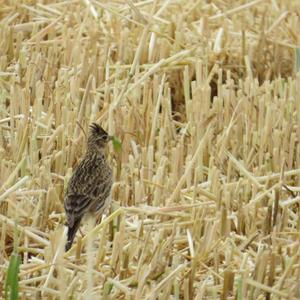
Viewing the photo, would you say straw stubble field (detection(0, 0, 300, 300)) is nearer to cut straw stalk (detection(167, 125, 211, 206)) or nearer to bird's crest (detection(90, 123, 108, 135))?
cut straw stalk (detection(167, 125, 211, 206))

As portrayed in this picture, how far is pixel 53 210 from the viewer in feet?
22.9

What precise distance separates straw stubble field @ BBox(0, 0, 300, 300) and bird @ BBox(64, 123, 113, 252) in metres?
0.10

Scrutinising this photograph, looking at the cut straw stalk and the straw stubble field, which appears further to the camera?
the cut straw stalk

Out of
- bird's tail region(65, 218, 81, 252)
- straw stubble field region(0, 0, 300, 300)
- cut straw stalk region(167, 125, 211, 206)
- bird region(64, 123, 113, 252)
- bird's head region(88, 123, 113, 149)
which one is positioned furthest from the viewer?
bird's head region(88, 123, 113, 149)

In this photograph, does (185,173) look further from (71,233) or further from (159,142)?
(71,233)

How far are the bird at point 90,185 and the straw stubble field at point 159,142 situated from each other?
10cm

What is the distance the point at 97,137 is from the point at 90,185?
41cm

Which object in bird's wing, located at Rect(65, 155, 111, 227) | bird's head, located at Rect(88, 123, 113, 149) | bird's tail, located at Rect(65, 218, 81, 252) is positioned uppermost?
bird's head, located at Rect(88, 123, 113, 149)

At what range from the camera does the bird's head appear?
7.28 m

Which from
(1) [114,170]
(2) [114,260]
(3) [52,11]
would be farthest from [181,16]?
(2) [114,260]

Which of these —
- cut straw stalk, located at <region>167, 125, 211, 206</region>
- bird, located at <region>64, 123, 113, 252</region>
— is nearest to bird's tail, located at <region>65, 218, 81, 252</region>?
bird, located at <region>64, 123, 113, 252</region>

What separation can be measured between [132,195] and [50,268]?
112 cm

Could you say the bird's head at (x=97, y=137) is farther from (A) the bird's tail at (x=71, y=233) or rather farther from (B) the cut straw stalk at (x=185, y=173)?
(A) the bird's tail at (x=71, y=233)

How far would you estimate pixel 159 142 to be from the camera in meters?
7.62
